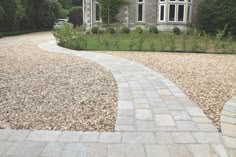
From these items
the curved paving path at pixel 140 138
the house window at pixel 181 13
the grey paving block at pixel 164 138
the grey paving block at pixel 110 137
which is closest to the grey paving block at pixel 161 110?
the curved paving path at pixel 140 138

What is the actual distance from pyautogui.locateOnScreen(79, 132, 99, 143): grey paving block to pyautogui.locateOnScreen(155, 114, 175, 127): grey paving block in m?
0.89

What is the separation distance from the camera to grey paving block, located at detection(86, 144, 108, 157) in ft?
9.27

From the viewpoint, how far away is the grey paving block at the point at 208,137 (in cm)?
316

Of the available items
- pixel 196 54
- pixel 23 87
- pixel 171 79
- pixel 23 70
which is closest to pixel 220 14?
pixel 196 54

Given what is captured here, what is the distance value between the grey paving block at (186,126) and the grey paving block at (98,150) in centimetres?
110

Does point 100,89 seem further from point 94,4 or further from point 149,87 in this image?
point 94,4

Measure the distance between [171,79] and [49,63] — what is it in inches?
158

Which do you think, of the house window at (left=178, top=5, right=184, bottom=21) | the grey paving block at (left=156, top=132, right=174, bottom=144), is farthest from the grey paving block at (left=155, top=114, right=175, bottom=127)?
the house window at (left=178, top=5, right=184, bottom=21)

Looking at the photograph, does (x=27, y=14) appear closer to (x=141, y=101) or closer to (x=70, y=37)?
(x=70, y=37)

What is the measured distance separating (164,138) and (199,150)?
0.46 metres

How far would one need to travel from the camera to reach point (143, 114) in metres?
4.01

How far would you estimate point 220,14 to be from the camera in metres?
18.2

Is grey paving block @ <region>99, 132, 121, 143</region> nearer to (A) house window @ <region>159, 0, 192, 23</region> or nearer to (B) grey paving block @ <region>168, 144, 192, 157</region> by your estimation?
(B) grey paving block @ <region>168, 144, 192, 157</region>

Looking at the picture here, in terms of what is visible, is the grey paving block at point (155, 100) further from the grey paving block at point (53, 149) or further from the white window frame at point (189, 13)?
the white window frame at point (189, 13)
